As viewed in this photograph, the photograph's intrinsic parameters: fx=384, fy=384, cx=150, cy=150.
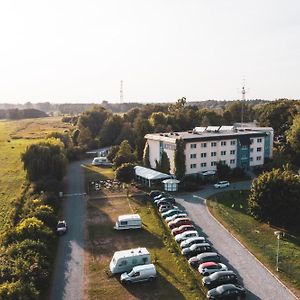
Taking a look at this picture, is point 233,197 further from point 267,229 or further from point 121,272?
point 121,272

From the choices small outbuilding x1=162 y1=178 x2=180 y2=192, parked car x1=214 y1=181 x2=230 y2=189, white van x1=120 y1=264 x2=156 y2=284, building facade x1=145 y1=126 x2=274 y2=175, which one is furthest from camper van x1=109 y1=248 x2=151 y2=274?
building facade x1=145 y1=126 x2=274 y2=175

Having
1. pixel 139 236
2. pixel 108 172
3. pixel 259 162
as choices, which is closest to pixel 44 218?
pixel 139 236

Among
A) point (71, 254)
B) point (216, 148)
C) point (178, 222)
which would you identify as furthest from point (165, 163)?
point (71, 254)

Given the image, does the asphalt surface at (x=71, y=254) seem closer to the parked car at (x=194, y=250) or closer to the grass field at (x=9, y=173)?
the grass field at (x=9, y=173)

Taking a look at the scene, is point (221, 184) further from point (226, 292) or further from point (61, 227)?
point (226, 292)

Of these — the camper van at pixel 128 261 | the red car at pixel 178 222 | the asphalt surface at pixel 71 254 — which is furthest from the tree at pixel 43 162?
the camper van at pixel 128 261
